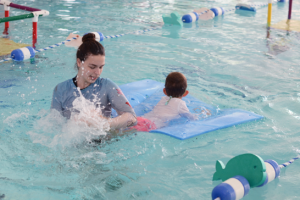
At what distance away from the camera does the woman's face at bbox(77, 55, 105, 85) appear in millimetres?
2807

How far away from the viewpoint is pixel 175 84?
376 centimetres

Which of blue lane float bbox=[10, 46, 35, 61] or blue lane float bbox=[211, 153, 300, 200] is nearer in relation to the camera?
blue lane float bbox=[211, 153, 300, 200]

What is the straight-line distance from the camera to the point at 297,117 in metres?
4.04

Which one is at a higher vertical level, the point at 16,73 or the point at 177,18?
the point at 177,18

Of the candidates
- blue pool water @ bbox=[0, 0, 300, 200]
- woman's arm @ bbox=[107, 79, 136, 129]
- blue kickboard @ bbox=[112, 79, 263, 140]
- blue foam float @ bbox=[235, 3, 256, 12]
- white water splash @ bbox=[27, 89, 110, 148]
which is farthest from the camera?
blue foam float @ bbox=[235, 3, 256, 12]

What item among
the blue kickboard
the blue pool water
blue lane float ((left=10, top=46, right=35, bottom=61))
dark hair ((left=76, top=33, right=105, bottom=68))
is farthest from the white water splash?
blue lane float ((left=10, top=46, right=35, bottom=61))

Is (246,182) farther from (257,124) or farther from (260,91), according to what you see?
(260,91)

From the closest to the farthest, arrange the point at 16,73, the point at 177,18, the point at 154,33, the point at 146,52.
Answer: the point at 16,73 < the point at 146,52 < the point at 154,33 < the point at 177,18

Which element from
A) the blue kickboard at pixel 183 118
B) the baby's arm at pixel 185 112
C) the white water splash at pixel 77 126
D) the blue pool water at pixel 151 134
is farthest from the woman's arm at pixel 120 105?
the baby's arm at pixel 185 112

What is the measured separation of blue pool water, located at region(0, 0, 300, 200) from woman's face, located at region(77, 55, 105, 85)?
45cm

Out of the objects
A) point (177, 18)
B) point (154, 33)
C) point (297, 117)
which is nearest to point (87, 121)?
point (297, 117)

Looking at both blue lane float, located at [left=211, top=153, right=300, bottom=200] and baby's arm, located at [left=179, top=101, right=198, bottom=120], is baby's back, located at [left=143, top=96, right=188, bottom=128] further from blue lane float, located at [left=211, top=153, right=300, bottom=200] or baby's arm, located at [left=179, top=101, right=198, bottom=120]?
blue lane float, located at [left=211, top=153, right=300, bottom=200]

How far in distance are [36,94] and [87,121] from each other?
74.9 inches

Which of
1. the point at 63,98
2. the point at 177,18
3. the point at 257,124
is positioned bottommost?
the point at 257,124
